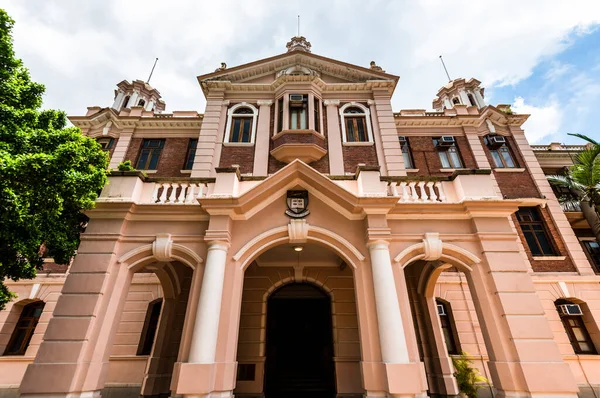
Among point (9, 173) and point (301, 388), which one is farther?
point (301, 388)

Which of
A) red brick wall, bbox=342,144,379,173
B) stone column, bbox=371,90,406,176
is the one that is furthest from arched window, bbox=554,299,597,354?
red brick wall, bbox=342,144,379,173

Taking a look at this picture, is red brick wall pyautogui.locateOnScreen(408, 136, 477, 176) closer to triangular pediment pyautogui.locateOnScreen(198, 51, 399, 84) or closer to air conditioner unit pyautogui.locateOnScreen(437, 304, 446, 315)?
triangular pediment pyautogui.locateOnScreen(198, 51, 399, 84)

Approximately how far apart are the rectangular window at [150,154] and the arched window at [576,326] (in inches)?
765

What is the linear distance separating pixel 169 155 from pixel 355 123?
989cm

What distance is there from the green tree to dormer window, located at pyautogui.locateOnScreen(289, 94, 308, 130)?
7.74m

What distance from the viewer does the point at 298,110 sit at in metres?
13.1

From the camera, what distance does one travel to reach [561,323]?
1065cm

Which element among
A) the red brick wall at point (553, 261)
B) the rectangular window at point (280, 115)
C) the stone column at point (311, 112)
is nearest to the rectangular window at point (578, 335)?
the red brick wall at point (553, 261)

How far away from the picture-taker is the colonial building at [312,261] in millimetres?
6129

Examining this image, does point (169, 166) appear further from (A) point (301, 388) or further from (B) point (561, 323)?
(B) point (561, 323)

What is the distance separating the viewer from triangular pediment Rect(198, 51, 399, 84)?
1461 cm

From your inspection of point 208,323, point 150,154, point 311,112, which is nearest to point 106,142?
point 150,154

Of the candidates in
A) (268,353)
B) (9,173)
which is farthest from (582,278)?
(9,173)

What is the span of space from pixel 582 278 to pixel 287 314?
40.6 ft
